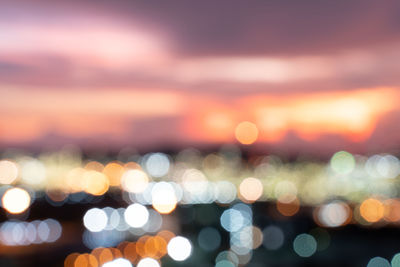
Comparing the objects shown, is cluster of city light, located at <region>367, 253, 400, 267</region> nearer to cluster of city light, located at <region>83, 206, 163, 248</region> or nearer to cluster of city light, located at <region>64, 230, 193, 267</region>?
cluster of city light, located at <region>64, 230, 193, 267</region>

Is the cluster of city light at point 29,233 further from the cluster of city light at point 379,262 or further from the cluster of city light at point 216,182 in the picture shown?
the cluster of city light at point 379,262

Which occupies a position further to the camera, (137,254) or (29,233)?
(29,233)

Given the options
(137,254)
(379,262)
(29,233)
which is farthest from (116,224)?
(379,262)

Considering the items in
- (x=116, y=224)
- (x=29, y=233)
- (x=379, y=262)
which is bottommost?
(x=379, y=262)

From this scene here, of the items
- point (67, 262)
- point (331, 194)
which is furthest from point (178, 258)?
point (331, 194)

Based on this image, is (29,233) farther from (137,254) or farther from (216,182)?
(216,182)

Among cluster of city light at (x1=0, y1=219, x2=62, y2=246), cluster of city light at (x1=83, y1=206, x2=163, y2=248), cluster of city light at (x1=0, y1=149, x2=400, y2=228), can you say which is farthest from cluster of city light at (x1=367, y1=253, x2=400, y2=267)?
cluster of city light at (x1=83, y1=206, x2=163, y2=248)

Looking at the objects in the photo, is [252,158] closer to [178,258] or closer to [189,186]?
[189,186]
